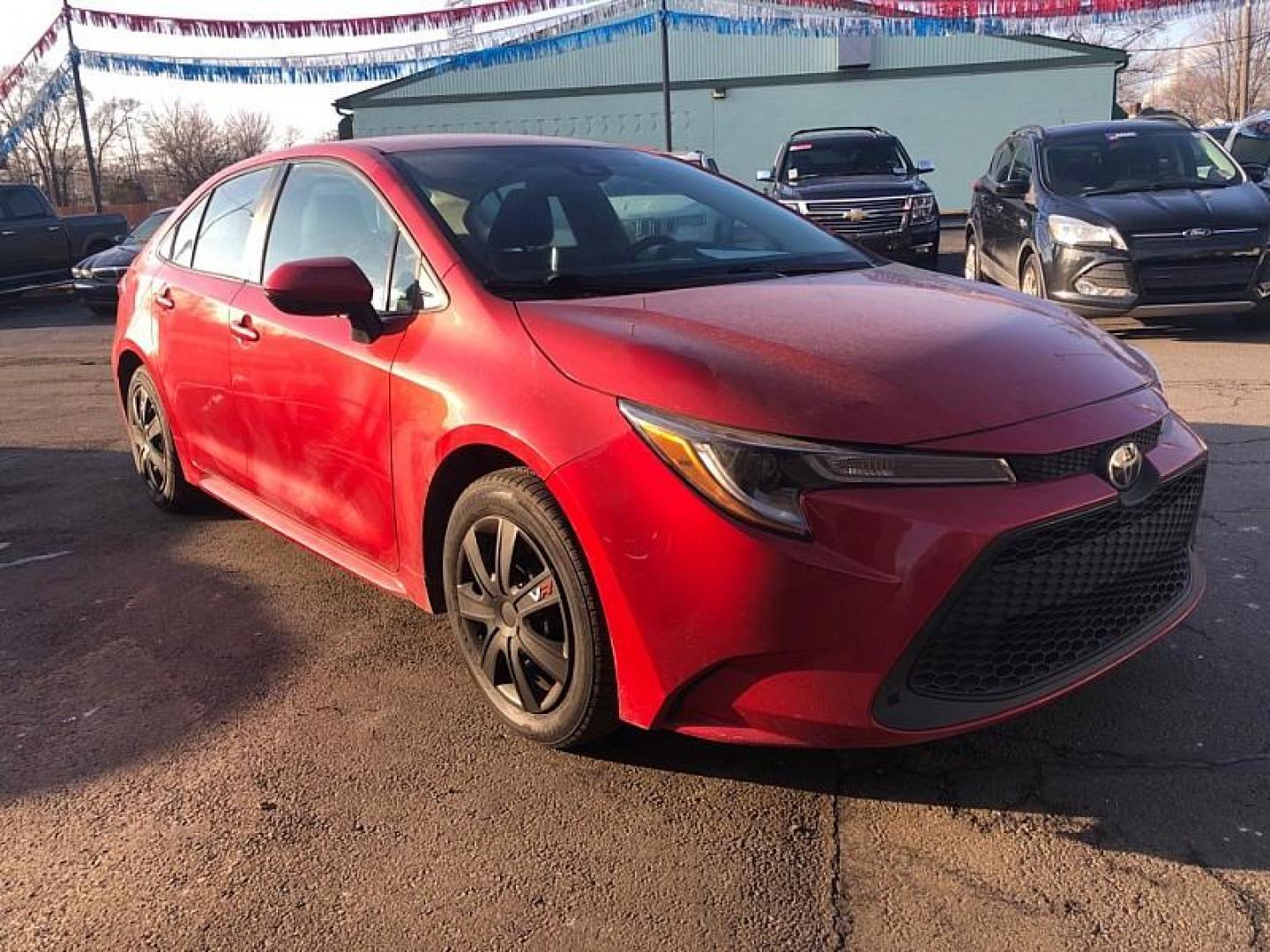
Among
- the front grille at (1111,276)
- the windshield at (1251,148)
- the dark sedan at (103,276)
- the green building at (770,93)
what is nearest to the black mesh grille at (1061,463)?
the front grille at (1111,276)

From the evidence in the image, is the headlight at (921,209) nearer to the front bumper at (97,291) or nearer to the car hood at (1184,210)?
the car hood at (1184,210)

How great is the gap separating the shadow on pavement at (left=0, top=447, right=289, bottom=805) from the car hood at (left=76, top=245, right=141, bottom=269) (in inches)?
406

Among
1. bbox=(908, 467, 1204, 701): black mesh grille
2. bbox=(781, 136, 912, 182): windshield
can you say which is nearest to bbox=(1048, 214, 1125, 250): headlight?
bbox=(781, 136, 912, 182): windshield

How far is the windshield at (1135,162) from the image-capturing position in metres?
8.50

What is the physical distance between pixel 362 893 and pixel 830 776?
1.14 meters

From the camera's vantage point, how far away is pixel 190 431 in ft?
14.5

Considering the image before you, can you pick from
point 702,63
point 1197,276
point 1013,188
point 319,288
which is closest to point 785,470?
point 319,288

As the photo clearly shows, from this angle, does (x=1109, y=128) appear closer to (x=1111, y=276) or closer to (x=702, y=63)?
(x=1111, y=276)

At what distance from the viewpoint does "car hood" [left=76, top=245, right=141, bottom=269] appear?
1448 centimetres

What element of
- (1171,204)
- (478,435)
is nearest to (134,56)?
(1171,204)

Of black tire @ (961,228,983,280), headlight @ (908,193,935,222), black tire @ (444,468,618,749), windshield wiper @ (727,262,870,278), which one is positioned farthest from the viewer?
headlight @ (908,193,935,222)

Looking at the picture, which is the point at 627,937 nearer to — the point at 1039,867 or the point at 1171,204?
the point at 1039,867

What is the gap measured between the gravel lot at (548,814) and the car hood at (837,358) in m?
0.91

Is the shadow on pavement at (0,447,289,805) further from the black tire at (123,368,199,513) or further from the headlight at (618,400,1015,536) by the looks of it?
the headlight at (618,400,1015,536)
